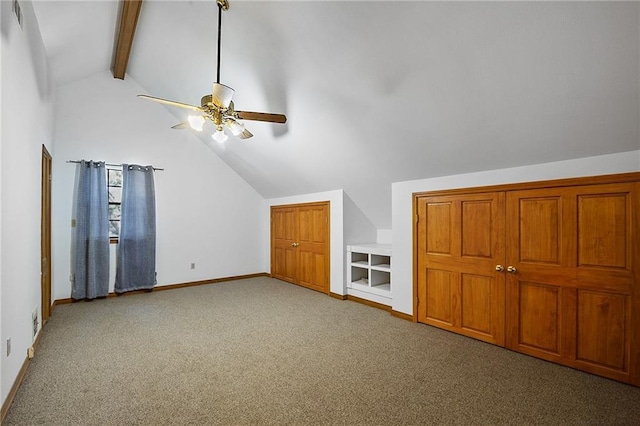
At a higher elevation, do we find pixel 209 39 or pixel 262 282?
pixel 209 39

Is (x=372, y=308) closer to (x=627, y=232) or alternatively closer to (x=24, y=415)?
(x=627, y=232)

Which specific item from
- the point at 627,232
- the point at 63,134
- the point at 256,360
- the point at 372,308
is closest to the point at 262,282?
the point at 372,308

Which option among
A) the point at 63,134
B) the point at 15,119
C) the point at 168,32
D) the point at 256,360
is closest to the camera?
the point at 15,119

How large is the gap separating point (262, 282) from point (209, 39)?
4348mm

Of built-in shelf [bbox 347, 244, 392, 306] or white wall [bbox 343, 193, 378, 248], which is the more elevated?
white wall [bbox 343, 193, 378, 248]

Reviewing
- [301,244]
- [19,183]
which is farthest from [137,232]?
[19,183]

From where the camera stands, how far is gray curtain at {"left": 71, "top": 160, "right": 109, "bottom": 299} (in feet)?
15.9

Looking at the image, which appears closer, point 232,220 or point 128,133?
point 128,133


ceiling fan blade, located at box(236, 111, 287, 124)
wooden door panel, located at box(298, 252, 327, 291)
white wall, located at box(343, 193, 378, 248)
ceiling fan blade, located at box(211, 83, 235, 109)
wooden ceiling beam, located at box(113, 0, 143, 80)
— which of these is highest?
wooden ceiling beam, located at box(113, 0, 143, 80)

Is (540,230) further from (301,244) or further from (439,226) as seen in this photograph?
(301,244)

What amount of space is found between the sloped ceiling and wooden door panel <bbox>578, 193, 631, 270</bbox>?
1.34 ft

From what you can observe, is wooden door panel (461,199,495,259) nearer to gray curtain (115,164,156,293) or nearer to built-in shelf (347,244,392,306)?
built-in shelf (347,244,392,306)

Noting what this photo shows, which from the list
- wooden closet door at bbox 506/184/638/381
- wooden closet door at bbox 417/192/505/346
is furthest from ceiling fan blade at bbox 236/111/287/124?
wooden closet door at bbox 506/184/638/381

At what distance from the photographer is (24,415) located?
6.71 feet
